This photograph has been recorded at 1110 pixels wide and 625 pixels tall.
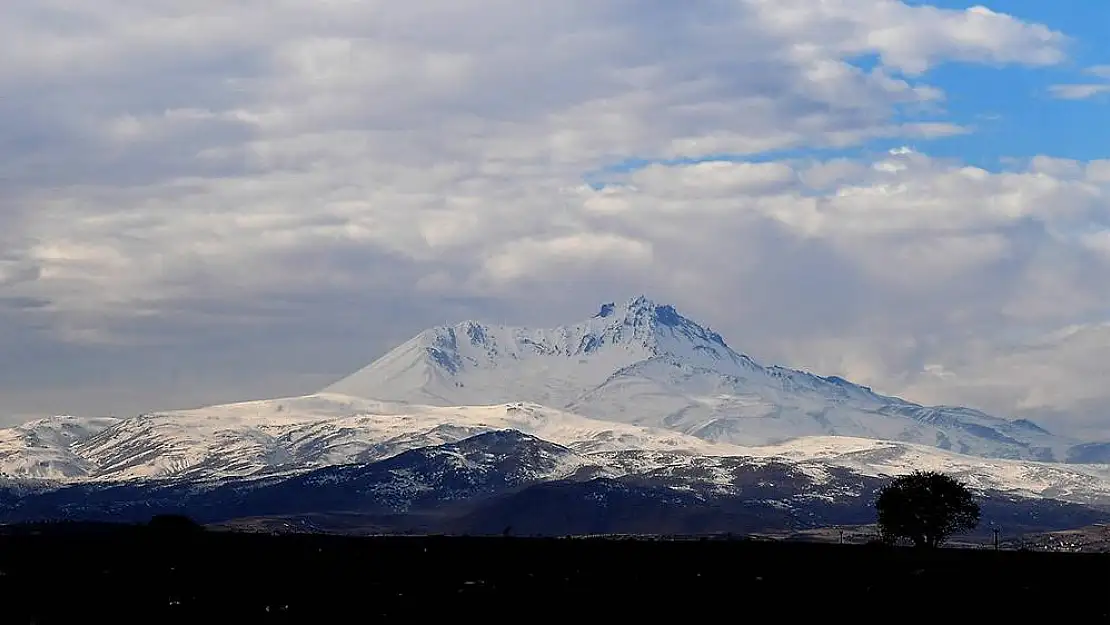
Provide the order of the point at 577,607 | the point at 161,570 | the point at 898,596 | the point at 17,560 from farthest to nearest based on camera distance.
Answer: the point at 17,560, the point at 161,570, the point at 898,596, the point at 577,607

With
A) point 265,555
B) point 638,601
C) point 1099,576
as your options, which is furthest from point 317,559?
point 1099,576

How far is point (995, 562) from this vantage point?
183500 millimetres

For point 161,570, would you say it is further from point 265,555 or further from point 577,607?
point 577,607

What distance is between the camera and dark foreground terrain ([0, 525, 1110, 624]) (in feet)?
340

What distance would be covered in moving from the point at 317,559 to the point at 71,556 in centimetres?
2701

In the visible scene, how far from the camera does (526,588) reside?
127125 millimetres

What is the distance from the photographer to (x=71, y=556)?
173 metres

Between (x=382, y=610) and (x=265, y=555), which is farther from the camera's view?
(x=265, y=555)

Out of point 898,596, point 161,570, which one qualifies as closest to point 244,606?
point 161,570

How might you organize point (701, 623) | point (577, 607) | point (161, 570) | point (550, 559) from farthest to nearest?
point (550, 559), point (161, 570), point (577, 607), point (701, 623)

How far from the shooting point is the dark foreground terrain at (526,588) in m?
104

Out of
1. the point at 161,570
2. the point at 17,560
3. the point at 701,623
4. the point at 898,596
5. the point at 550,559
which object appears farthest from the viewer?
the point at 550,559

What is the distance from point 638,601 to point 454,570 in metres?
40.2

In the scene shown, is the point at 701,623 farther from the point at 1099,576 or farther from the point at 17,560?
the point at 17,560
